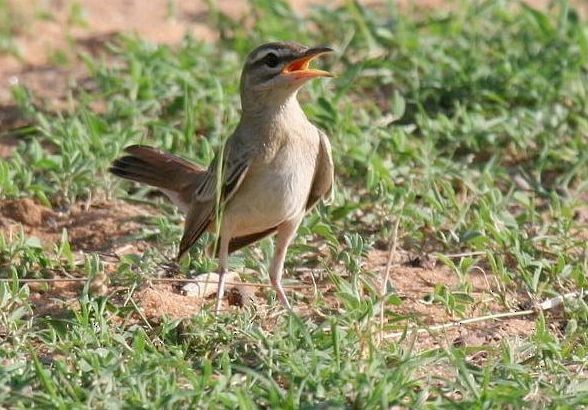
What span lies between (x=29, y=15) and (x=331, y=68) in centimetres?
264

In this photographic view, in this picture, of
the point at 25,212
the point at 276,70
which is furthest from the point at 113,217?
the point at 276,70

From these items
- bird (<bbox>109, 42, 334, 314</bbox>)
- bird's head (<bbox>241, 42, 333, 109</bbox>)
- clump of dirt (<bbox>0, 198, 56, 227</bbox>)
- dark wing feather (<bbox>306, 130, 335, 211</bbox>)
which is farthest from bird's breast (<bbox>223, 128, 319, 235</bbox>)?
clump of dirt (<bbox>0, 198, 56, 227</bbox>)

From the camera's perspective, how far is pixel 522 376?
6625 millimetres

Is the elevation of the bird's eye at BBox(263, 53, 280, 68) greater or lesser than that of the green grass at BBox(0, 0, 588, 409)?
greater

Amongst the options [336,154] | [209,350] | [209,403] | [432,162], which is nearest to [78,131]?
[336,154]

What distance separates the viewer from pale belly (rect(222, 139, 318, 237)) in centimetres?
769

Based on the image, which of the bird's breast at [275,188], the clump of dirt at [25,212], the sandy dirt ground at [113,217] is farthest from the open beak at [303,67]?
the clump of dirt at [25,212]

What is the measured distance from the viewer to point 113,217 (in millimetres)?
8852

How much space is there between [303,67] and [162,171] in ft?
3.60

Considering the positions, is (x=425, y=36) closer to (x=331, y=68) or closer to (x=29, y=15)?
(x=331, y=68)

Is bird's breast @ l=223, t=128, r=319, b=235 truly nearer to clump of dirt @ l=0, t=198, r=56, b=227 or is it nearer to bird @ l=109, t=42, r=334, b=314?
bird @ l=109, t=42, r=334, b=314

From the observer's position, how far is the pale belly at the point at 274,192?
25.2ft

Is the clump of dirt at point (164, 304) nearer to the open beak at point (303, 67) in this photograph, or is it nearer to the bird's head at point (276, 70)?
the bird's head at point (276, 70)

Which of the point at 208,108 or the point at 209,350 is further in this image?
the point at 208,108
